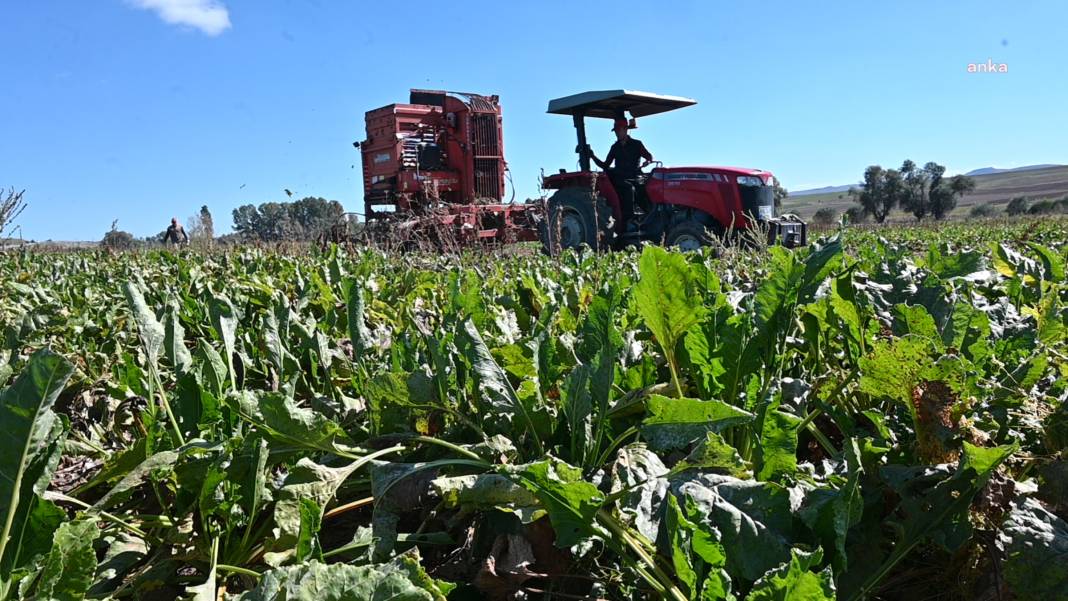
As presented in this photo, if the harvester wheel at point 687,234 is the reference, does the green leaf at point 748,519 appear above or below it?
below

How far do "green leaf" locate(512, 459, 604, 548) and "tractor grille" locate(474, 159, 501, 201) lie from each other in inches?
656

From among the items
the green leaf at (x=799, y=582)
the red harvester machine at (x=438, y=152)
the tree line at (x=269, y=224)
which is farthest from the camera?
the red harvester machine at (x=438, y=152)

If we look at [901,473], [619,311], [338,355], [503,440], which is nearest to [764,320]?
[901,473]

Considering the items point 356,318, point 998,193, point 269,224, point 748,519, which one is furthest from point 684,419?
point 998,193

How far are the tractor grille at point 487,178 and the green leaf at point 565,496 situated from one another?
16.7 metres

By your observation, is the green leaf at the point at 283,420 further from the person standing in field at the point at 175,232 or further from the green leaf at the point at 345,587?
the person standing in field at the point at 175,232

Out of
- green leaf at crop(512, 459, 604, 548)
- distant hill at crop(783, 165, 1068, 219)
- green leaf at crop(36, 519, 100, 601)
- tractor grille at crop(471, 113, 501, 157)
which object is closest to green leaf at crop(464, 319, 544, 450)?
green leaf at crop(512, 459, 604, 548)

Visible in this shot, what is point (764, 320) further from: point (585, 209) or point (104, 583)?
point (585, 209)

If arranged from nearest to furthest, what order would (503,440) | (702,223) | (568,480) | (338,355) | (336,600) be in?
(336,600), (568,480), (503,440), (338,355), (702,223)

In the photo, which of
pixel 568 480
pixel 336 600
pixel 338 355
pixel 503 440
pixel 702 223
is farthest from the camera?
pixel 702 223

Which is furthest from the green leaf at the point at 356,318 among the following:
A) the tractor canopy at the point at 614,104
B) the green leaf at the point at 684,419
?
the tractor canopy at the point at 614,104

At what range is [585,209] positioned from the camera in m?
12.0

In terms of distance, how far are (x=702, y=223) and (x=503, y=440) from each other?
34.6 ft

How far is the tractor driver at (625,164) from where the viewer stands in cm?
1214
